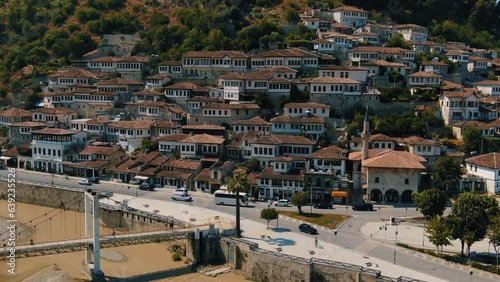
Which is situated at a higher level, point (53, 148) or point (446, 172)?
point (53, 148)

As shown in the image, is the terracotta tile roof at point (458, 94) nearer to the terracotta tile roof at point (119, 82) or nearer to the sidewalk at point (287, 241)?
the sidewalk at point (287, 241)

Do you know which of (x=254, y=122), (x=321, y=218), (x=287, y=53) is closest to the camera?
(x=321, y=218)

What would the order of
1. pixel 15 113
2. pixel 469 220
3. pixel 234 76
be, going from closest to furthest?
pixel 469 220 → pixel 234 76 → pixel 15 113

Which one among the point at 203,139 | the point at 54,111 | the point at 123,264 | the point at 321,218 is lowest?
the point at 123,264

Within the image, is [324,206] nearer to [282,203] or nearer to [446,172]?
[282,203]

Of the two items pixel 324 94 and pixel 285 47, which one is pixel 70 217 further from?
pixel 285 47

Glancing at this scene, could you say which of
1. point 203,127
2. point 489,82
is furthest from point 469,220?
point 489,82
